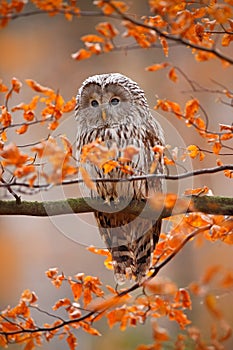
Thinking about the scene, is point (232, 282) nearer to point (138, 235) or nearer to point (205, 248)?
point (138, 235)

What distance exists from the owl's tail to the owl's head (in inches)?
19.8

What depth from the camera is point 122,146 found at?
3395 millimetres

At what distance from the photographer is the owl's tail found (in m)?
3.44

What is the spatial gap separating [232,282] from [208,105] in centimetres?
660

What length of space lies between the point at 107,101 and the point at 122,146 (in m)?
0.25

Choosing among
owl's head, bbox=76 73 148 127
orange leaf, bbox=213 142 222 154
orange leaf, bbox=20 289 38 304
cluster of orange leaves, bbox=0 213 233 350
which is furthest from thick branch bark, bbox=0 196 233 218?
owl's head, bbox=76 73 148 127

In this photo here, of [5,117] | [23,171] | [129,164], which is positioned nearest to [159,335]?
[23,171]

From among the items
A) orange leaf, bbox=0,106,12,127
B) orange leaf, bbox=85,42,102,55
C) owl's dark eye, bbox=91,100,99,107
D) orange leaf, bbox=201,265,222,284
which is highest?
orange leaf, bbox=85,42,102,55

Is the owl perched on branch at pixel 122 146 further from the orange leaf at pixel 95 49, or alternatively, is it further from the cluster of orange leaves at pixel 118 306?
the orange leaf at pixel 95 49

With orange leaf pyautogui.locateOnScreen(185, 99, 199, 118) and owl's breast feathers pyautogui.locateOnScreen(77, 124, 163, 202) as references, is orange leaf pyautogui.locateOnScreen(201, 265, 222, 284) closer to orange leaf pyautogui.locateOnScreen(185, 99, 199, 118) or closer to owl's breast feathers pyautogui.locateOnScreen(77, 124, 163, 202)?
orange leaf pyautogui.locateOnScreen(185, 99, 199, 118)

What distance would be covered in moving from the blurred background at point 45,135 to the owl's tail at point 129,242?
3.16m

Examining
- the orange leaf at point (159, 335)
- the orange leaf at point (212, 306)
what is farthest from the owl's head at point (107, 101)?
the orange leaf at point (212, 306)

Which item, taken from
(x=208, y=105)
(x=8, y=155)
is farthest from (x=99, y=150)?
(x=208, y=105)

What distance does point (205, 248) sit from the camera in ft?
25.3
